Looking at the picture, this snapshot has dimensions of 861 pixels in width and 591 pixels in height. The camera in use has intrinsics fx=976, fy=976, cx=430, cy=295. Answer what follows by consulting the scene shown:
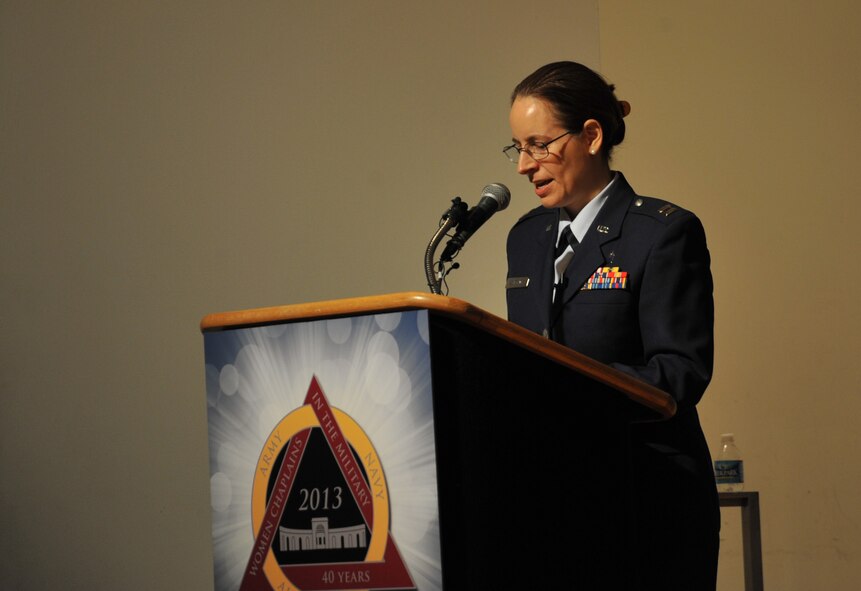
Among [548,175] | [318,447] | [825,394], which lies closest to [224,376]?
[318,447]

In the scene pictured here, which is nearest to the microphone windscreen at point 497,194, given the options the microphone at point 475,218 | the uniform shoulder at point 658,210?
the microphone at point 475,218

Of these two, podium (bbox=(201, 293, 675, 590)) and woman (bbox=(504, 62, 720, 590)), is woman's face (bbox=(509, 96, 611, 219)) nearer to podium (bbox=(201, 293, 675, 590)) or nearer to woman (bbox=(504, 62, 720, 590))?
woman (bbox=(504, 62, 720, 590))

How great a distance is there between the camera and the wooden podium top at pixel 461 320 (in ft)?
3.54

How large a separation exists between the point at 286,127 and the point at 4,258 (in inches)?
42.1

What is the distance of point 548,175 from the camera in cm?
172

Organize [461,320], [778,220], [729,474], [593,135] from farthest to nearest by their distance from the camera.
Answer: [778,220]
[729,474]
[593,135]
[461,320]

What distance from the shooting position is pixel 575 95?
1.71 m

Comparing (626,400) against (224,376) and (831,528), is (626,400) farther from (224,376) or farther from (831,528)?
(831,528)

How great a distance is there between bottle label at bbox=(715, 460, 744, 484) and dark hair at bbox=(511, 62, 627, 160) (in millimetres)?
1567

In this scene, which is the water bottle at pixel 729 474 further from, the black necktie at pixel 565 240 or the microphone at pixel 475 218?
the microphone at pixel 475 218

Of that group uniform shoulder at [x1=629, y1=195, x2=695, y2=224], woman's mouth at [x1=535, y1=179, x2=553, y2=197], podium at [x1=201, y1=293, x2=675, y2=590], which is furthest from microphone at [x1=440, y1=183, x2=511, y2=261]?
podium at [x1=201, y1=293, x2=675, y2=590]

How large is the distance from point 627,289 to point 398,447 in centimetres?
62

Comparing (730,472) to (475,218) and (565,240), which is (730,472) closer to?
(565,240)

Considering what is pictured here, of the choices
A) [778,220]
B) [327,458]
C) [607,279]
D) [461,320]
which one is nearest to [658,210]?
[607,279]
